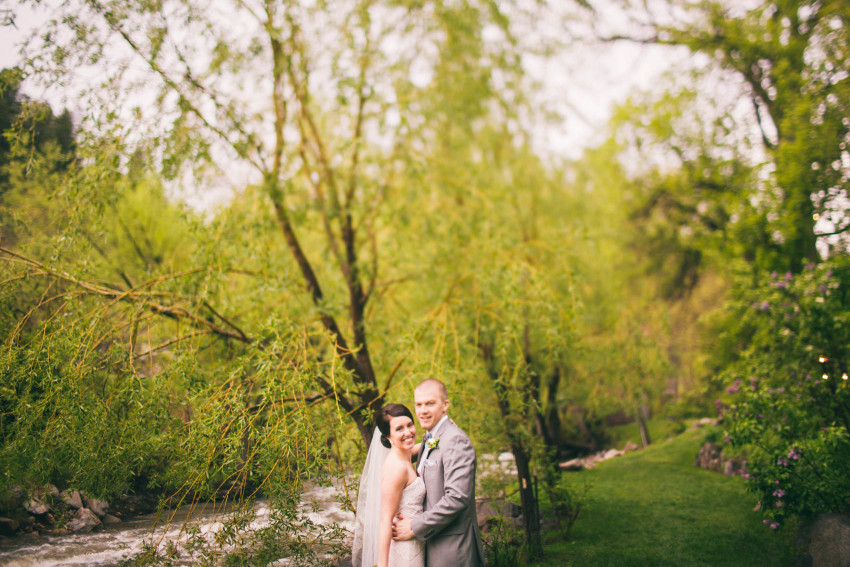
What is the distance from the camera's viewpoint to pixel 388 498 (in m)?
2.56

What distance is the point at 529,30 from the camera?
7465 millimetres

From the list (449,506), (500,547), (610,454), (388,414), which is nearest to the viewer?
(449,506)

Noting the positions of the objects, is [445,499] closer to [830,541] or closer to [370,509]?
[370,509]

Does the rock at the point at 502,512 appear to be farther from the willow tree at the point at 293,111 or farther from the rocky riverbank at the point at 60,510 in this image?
the rocky riverbank at the point at 60,510

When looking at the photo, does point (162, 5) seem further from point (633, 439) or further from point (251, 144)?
point (633, 439)

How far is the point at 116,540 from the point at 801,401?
618cm

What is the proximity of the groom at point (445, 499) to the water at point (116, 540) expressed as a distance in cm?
109

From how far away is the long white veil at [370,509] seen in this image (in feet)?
9.19

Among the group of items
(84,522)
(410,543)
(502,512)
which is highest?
(84,522)

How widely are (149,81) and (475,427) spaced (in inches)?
150

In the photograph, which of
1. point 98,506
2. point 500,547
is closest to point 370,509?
point 98,506

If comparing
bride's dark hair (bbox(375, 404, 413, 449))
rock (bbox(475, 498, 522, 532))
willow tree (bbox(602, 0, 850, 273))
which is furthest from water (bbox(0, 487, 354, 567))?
willow tree (bbox(602, 0, 850, 273))

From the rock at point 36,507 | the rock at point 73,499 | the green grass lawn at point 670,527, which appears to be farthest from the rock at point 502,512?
the rock at point 36,507

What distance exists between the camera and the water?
9.27 ft
